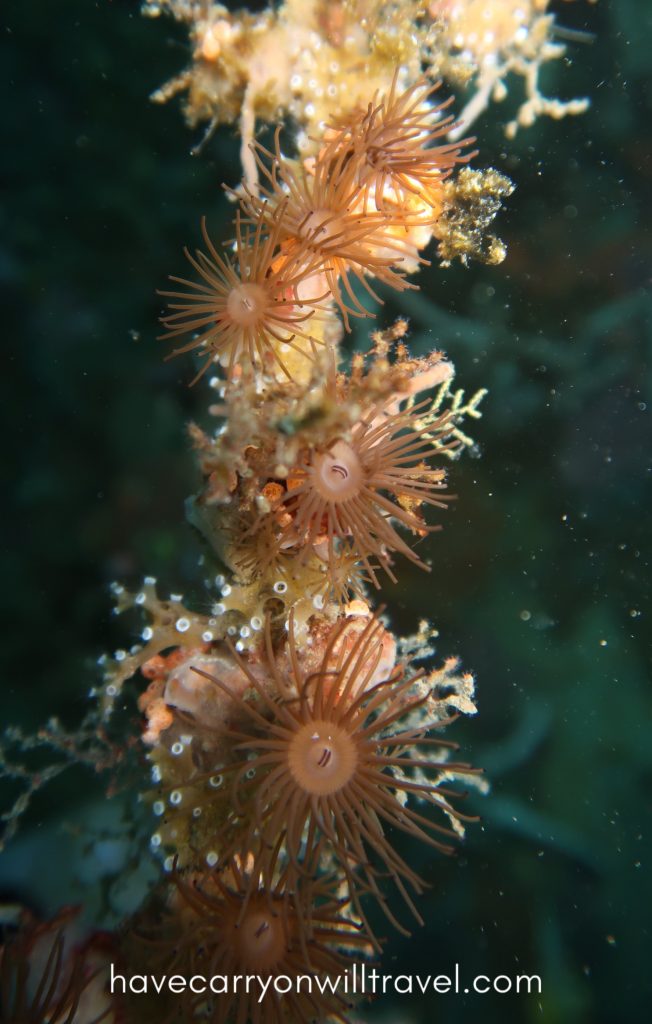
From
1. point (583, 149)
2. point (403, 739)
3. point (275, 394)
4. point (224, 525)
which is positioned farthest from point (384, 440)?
point (583, 149)

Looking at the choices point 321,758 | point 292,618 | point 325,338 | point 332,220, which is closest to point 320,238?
point 332,220

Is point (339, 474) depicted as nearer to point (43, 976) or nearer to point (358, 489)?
point (358, 489)

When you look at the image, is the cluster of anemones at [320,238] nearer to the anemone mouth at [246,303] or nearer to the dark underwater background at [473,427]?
the anemone mouth at [246,303]

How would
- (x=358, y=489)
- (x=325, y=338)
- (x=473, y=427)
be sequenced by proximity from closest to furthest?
(x=358, y=489) < (x=325, y=338) < (x=473, y=427)

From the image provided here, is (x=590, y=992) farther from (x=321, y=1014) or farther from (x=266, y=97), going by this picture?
(x=266, y=97)

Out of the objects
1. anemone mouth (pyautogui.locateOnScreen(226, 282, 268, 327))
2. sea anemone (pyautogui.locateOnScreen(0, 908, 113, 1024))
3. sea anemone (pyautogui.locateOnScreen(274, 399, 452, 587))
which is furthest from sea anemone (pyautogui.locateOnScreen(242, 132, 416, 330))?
sea anemone (pyautogui.locateOnScreen(0, 908, 113, 1024))

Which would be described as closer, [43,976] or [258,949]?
[258,949]

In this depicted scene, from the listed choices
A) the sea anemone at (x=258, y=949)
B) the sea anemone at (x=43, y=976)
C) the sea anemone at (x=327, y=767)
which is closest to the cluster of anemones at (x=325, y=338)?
the sea anemone at (x=327, y=767)
